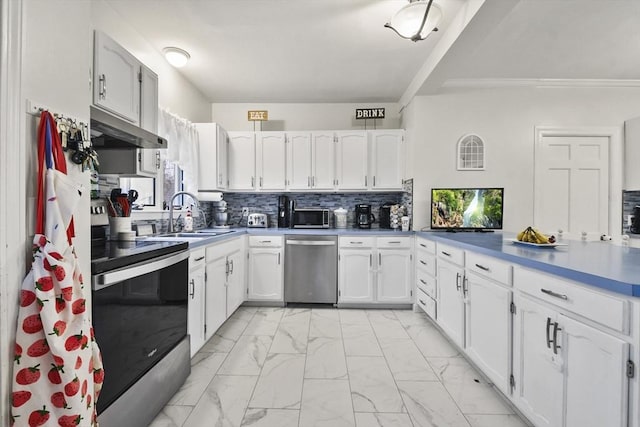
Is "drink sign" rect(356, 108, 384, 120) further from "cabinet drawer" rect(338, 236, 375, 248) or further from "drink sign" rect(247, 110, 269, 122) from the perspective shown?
"cabinet drawer" rect(338, 236, 375, 248)

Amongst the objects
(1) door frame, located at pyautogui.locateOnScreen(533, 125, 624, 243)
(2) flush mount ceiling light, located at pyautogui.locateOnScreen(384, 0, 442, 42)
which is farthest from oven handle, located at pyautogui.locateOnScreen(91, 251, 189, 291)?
(1) door frame, located at pyautogui.locateOnScreen(533, 125, 624, 243)

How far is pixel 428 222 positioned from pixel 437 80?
1534 millimetres

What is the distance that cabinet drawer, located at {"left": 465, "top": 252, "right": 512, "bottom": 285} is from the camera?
1708mm

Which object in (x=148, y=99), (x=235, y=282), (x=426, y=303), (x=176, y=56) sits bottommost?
(x=426, y=303)

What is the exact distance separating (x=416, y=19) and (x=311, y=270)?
2.57m

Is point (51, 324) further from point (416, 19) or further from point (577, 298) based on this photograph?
point (416, 19)

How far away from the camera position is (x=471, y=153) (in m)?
3.51

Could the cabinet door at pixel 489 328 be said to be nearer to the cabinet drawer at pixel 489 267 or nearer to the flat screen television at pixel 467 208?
the cabinet drawer at pixel 489 267

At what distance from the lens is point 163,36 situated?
257cm

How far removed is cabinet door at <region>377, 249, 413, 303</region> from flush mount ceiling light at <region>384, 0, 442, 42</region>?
Answer: 217 cm

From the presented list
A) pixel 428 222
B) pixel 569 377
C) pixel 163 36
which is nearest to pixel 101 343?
pixel 569 377

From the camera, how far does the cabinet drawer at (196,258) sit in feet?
6.93

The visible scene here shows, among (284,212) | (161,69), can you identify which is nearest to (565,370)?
(284,212)

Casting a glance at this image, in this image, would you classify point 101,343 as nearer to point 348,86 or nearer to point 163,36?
point 163,36
